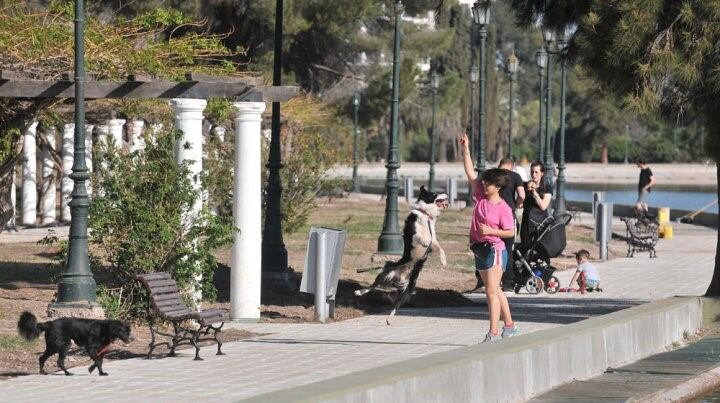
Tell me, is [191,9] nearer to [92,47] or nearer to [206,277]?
[92,47]

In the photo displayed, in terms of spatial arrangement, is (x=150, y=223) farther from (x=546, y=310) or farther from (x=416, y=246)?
(x=546, y=310)

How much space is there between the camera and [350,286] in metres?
22.1

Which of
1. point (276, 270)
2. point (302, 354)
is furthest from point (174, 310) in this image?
point (276, 270)

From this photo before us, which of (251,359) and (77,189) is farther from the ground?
(77,189)

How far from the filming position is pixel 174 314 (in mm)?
14547

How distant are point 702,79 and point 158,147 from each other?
19.1ft

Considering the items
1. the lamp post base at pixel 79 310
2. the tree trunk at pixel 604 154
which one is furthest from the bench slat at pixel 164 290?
the tree trunk at pixel 604 154

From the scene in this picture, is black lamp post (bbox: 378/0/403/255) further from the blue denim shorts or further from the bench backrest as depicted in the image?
the blue denim shorts

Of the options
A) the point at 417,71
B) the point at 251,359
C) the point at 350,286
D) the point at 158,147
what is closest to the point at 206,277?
the point at 158,147

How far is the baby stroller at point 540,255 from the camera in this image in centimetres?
2228

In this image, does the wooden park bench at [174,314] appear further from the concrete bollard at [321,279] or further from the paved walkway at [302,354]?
the concrete bollard at [321,279]

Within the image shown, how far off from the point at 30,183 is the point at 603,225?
13.6 m

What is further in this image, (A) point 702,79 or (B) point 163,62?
(B) point 163,62

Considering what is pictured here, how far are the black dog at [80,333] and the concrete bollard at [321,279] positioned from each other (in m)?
5.13
